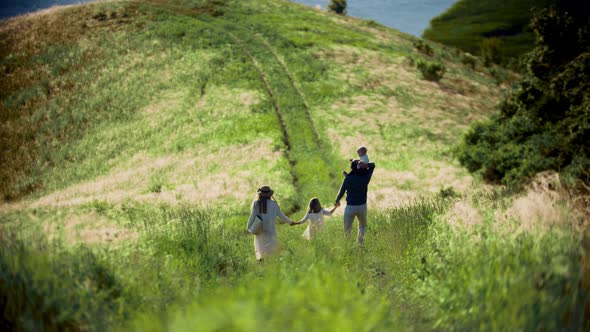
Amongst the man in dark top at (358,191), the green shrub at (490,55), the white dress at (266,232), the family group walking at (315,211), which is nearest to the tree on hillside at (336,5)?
the green shrub at (490,55)

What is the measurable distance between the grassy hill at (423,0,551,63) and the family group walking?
344 feet

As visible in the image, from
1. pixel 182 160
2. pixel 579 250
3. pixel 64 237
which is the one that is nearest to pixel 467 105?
pixel 182 160

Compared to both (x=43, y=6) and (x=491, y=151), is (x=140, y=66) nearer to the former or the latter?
(x=43, y=6)

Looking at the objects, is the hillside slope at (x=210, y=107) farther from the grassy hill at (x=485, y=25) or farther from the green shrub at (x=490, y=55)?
the grassy hill at (x=485, y=25)

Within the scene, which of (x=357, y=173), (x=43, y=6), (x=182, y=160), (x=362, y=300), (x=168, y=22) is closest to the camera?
(x=362, y=300)

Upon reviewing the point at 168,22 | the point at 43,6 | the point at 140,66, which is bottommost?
the point at 140,66

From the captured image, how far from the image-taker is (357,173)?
9375mm

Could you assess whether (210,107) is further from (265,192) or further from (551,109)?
(265,192)

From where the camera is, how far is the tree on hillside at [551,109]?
15.0 m

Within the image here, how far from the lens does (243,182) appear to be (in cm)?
2134

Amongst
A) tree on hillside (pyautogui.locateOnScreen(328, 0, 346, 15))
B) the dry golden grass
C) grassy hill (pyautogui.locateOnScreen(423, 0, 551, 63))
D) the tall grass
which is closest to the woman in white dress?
the tall grass

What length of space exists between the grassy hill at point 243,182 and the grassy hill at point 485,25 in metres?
59.1

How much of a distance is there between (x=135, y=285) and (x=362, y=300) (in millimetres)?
2466

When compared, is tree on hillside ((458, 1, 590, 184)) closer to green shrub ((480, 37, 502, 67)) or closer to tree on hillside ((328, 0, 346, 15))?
green shrub ((480, 37, 502, 67))
